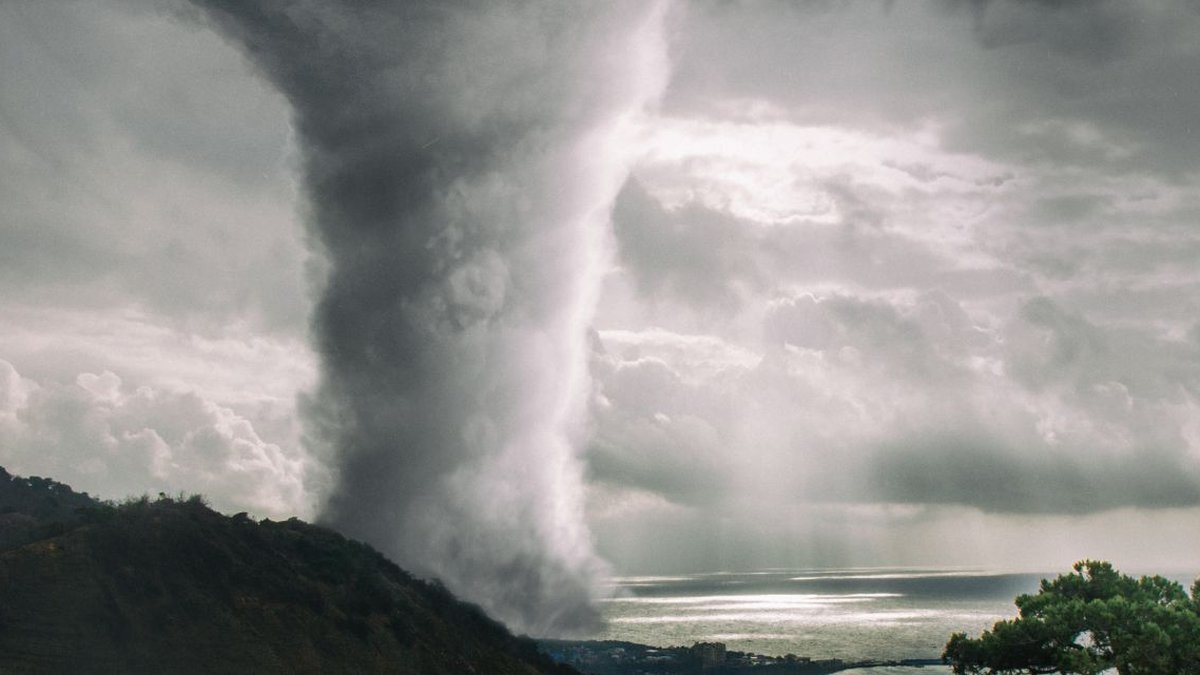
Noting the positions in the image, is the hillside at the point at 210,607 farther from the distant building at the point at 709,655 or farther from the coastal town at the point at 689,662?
the distant building at the point at 709,655

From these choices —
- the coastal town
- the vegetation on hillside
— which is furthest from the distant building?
the vegetation on hillside

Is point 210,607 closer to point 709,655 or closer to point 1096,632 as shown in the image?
point 1096,632

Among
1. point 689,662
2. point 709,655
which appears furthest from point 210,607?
point 709,655

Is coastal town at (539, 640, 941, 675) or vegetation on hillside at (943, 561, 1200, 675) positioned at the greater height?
vegetation on hillside at (943, 561, 1200, 675)

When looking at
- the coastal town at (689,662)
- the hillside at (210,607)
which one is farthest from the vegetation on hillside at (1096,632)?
the coastal town at (689,662)

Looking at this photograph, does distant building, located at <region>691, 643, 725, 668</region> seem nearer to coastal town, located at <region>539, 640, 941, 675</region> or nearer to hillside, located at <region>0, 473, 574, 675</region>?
coastal town, located at <region>539, 640, 941, 675</region>

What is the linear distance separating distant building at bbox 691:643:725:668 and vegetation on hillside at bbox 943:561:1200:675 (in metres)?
103

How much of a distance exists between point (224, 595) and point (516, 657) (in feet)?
140

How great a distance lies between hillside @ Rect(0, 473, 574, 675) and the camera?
7944 cm

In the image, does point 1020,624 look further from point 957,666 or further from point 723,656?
point 723,656

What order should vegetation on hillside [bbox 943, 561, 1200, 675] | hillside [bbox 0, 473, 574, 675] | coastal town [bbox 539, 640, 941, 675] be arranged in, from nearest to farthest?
vegetation on hillside [bbox 943, 561, 1200, 675], hillside [bbox 0, 473, 574, 675], coastal town [bbox 539, 640, 941, 675]

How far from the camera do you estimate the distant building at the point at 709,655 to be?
164 meters

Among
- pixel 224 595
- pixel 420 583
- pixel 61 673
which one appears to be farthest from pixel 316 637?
pixel 420 583

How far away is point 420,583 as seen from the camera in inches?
5438
